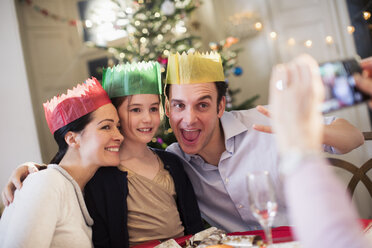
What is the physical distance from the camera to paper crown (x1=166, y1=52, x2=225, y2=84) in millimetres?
1969

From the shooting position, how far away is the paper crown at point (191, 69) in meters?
1.97

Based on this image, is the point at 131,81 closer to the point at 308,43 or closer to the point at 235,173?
the point at 235,173

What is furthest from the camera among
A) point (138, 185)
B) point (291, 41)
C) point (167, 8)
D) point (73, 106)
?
point (291, 41)

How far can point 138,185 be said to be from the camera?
6.04 ft

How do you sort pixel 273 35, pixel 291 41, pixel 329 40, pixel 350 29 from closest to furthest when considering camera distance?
pixel 350 29 < pixel 329 40 < pixel 291 41 < pixel 273 35

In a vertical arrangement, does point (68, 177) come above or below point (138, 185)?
above

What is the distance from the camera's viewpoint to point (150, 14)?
3684 millimetres

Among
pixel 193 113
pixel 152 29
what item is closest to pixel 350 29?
pixel 152 29

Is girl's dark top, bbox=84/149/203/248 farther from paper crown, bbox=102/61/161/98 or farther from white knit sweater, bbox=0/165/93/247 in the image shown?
paper crown, bbox=102/61/161/98

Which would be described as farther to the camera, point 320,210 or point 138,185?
point 138,185

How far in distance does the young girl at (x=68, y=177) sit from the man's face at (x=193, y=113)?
38 cm

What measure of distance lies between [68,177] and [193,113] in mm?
756

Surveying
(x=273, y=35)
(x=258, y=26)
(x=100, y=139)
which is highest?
(x=258, y=26)

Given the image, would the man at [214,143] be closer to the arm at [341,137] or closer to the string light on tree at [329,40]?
the arm at [341,137]
